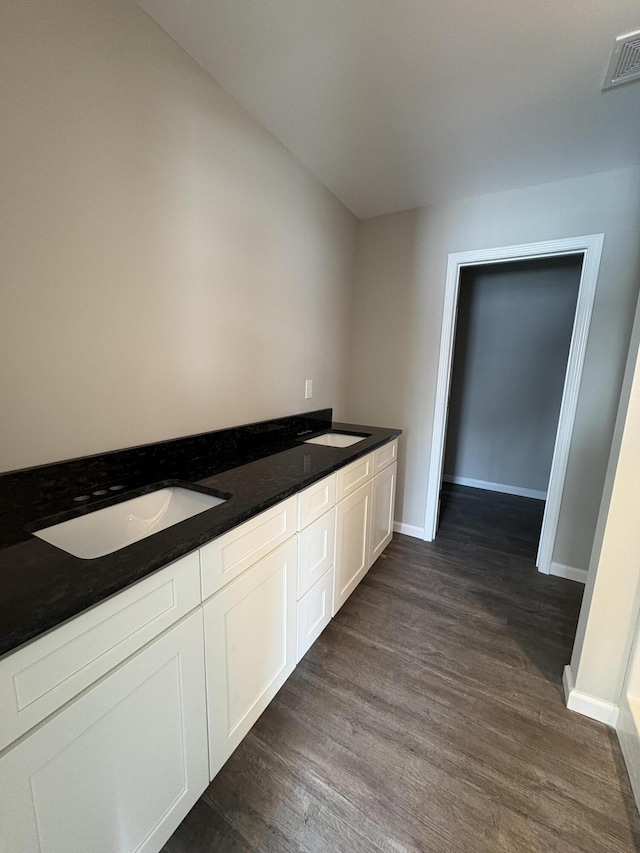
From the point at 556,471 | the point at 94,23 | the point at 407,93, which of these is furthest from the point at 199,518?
the point at 556,471

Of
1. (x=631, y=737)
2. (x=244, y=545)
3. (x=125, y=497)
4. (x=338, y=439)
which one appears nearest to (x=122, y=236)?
(x=125, y=497)

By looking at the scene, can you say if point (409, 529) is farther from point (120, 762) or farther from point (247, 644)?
point (120, 762)

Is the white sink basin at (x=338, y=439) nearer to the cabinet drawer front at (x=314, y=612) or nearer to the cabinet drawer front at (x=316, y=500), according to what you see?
the cabinet drawer front at (x=316, y=500)

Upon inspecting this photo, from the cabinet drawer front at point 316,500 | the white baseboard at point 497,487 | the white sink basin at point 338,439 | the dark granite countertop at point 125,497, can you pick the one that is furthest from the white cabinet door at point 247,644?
the white baseboard at point 497,487

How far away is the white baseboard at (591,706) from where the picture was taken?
1.34 meters

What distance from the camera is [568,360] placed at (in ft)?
7.14

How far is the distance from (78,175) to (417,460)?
8.05ft

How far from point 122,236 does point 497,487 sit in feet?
13.4

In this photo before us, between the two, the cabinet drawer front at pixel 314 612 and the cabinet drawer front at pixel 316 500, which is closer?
the cabinet drawer front at pixel 316 500

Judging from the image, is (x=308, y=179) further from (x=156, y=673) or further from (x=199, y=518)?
(x=156, y=673)

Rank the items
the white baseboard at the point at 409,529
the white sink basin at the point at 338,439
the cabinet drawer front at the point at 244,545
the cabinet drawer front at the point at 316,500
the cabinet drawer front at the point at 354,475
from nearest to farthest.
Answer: the cabinet drawer front at the point at 244,545, the cabinet drawer front at the point at 316,500, the cabinet drawer front at the point at 354,475, the white sink basin at the point at 338,439, the white baseboard at the point at 409,529

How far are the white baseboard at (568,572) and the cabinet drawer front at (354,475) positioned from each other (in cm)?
152

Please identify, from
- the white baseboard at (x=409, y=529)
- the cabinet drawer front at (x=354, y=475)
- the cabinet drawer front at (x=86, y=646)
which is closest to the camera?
the cabinet drawer front at (x=86, y=646)

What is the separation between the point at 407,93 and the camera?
4.73 ft
